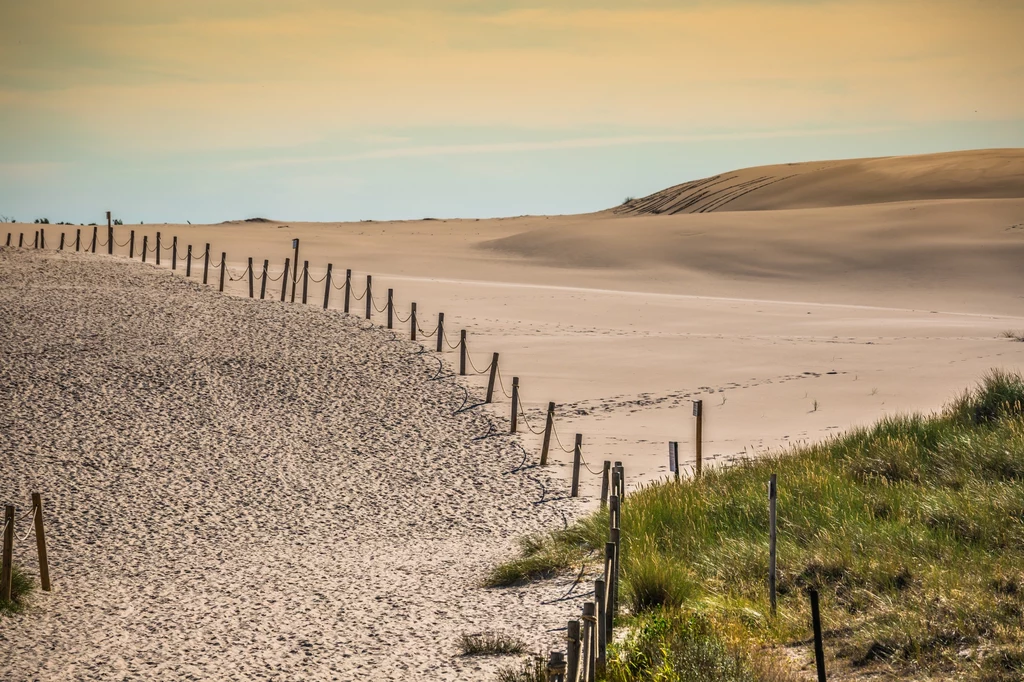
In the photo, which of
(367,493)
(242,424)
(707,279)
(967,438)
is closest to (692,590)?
(967,438)

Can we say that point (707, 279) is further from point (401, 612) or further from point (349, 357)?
point (401, 612)

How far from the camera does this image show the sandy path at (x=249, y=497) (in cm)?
870

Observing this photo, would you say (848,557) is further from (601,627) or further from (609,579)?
(601,627)

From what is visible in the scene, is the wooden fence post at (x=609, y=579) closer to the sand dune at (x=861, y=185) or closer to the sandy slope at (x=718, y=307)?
the sandy slope at (x=718, y=307)

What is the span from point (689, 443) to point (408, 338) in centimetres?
858

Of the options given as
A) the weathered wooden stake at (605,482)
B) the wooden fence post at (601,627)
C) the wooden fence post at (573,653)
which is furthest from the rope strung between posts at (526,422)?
the wooden fence post at (573,653)

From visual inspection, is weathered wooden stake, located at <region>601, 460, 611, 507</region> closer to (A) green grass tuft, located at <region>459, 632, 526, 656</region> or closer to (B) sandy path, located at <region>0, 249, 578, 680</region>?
(B) sandy path, located at <region>0, 249, 578, 680</region>

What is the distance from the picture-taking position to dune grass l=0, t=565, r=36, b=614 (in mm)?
A: 9172

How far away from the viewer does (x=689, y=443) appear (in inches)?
648

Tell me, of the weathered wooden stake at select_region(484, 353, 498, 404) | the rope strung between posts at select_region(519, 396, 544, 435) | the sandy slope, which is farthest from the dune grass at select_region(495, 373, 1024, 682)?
the weathered wooden stake at select_region(484, 353, 498, 404)

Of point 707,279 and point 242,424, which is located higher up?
point 707,279

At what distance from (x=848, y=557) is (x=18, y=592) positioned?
7.42 m

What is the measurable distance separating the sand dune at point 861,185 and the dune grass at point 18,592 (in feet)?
171

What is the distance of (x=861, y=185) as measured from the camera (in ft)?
206
